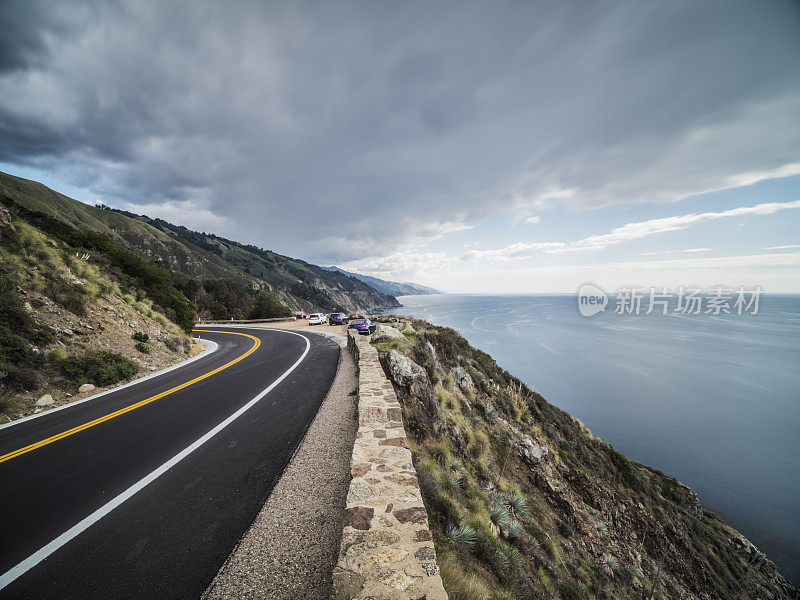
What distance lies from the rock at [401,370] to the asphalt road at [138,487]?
1.93 m

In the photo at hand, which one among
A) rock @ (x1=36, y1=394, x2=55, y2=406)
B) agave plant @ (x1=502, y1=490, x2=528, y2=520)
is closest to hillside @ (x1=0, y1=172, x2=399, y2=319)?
rock @ (x1=36, y1=394, x2=55, y2=406)

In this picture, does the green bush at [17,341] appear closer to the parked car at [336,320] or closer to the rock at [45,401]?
the rock at [45,401]

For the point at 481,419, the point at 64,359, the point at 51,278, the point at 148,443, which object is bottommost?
the point at 481,419

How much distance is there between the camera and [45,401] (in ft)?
20.4

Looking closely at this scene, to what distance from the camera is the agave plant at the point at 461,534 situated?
3674 millimetres

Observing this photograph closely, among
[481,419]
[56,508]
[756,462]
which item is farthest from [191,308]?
[756,462]

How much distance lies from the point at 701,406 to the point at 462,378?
140 feet

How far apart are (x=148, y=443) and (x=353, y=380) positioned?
14.3 ft

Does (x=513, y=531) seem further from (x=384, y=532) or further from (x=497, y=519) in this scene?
(x=384, y=532)

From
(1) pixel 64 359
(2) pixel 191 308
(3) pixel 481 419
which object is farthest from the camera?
(2) pixel 191 308

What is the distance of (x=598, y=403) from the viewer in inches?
1388

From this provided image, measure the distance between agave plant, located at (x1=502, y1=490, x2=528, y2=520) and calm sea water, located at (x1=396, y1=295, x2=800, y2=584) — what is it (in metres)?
21.9

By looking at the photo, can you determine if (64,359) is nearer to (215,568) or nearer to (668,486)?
(215,568)

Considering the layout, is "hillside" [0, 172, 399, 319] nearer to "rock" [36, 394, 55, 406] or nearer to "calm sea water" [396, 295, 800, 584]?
"rock" [36, 394, 55, 406]
